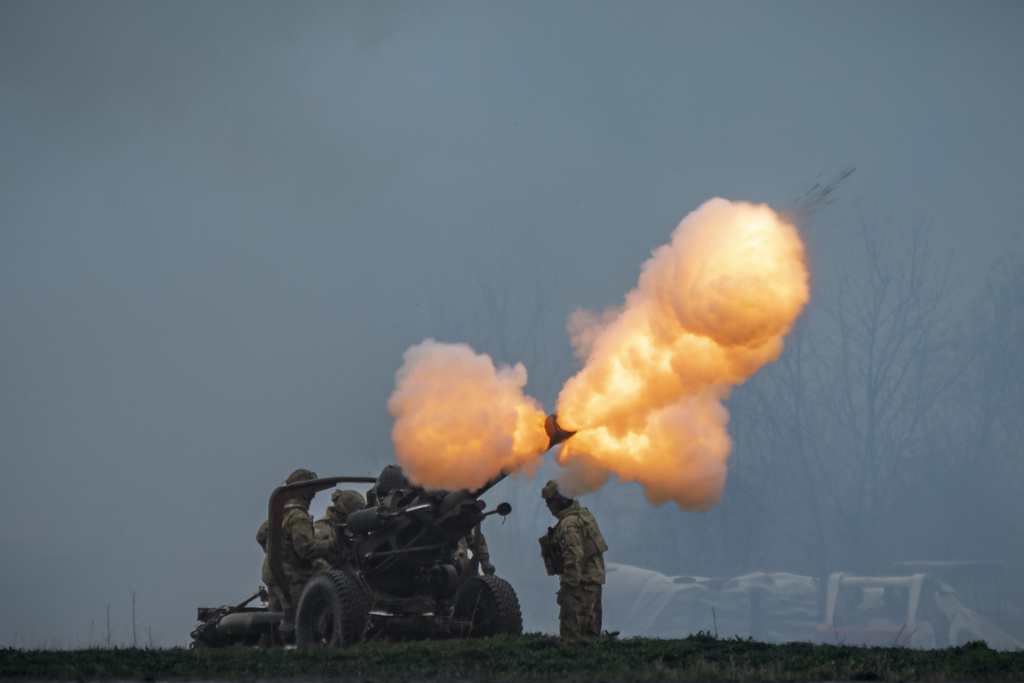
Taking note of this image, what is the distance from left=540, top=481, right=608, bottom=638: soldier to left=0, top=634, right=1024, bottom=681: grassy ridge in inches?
84.2

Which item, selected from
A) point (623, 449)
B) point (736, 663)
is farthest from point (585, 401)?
point (736, 663)

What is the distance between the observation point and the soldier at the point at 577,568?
19.8m

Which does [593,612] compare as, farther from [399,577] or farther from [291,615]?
[291,615]

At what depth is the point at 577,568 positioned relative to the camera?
64.8 ft

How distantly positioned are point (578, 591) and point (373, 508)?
3994mm

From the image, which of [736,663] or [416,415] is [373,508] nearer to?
[416,415]

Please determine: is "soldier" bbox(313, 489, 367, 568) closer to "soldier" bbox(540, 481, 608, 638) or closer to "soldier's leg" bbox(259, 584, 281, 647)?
"soldier's leg" bbox(259, 584, 281, 647)

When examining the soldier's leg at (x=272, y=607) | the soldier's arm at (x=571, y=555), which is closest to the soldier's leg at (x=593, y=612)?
the soldier's arm at (x=571, y=555)

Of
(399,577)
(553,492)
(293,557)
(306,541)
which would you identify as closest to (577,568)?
(553,492)

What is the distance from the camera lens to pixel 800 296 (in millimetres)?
19047

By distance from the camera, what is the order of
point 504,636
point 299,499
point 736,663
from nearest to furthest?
point 736,663 → point 504,636 → point 299,499

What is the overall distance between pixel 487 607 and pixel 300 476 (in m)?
5.25

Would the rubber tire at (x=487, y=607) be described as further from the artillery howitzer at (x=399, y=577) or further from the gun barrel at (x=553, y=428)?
the gun barrel at (x=553, y=428)

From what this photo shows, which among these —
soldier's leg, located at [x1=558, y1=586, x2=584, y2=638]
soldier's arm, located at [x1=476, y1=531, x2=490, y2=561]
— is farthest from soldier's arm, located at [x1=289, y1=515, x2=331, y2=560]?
soldier's leg, located at [x1=558, y1=586, x2=584, y2=638]
